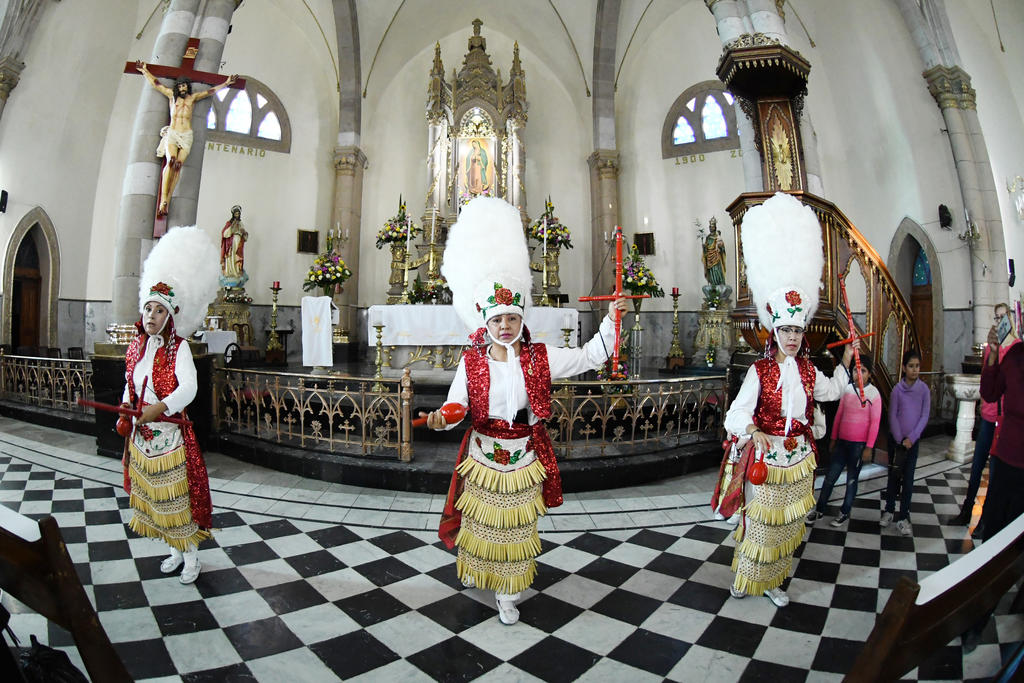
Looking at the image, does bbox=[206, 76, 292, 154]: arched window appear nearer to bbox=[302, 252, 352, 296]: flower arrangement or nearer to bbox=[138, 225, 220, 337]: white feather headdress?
bbox=[302, 252, 352, 296]: flower arrangement

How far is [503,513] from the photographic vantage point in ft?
8.39

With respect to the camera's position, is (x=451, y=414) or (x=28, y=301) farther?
(x=28, y=301)

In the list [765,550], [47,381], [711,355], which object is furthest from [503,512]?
[711,355]

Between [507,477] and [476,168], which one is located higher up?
[476,168]

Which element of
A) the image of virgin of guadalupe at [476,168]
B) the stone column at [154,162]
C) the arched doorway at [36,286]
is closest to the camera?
the stone column at [154,162]

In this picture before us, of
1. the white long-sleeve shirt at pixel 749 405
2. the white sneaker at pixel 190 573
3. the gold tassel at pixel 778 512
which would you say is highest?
the white long-sleeve shirt at pixel 749 405

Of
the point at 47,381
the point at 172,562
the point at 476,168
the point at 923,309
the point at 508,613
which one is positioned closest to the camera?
the point at 508,613

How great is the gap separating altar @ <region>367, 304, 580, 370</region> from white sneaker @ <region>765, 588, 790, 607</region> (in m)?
4.85

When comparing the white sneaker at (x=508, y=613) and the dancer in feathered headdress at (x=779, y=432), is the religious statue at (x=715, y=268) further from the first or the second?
the white sneaker at (x=508, y=613)

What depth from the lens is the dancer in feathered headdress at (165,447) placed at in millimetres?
2895

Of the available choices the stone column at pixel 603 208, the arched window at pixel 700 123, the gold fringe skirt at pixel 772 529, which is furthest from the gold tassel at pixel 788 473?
the arched window at pixel 700 123

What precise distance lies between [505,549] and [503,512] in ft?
0.66

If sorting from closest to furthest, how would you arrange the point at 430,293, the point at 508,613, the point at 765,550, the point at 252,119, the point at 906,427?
the point at 508,613, the point at 765,550, the point at 906,427, the point at 430,293, the point at 252,119

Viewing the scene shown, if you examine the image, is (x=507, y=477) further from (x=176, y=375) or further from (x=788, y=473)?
(x=176, y=375)
